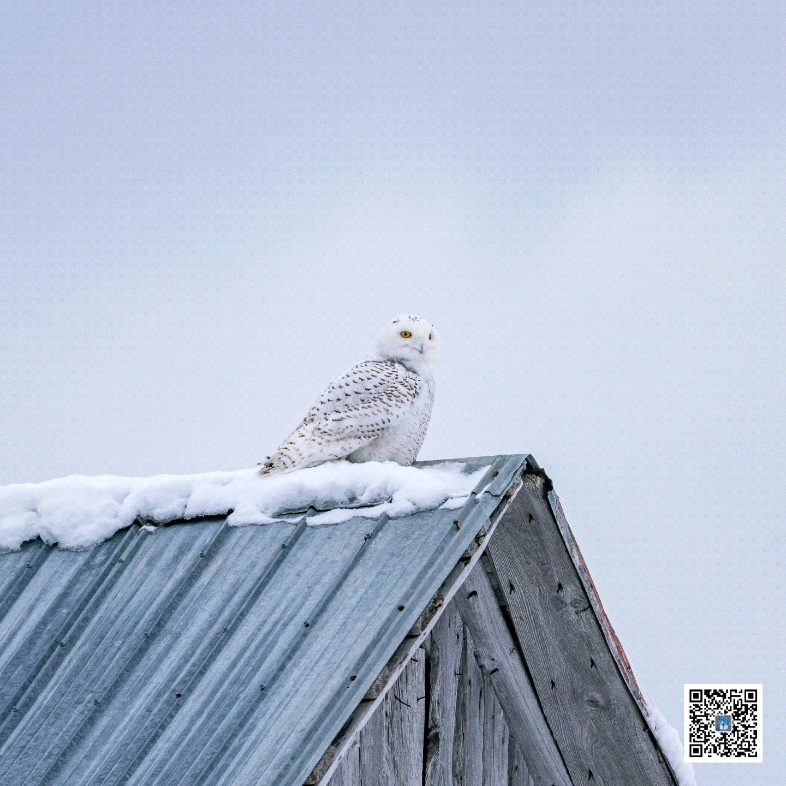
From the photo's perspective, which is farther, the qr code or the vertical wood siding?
the qr code

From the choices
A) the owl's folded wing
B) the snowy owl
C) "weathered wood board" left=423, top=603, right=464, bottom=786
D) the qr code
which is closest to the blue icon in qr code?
the qr code

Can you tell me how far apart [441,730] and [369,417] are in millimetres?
1566

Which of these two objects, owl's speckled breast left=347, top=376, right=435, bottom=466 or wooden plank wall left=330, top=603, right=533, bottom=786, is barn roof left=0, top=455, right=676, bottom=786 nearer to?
wooden plank wall left=330, top=603, right=533, bottom=786

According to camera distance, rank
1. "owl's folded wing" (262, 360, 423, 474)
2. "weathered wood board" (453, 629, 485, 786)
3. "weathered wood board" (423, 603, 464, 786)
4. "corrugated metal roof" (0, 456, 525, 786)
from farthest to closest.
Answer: "owl's folded wing" (262, 360, 423, 474), "weathered wood board" (453, 629, 485, 786), "weathered wood board" (423, 603, 464, 786), "corrugated metal roof" (0, 456, 525, 786)

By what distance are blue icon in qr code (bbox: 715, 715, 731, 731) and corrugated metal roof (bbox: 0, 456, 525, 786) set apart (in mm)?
2236

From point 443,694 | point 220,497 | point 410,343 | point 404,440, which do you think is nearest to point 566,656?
point 443,694

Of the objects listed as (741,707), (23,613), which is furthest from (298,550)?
(741,707)

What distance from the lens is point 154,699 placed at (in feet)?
16.4

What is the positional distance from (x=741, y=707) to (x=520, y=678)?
4.88 feet

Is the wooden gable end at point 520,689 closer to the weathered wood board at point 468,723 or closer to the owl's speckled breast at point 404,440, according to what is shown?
the weathered wood board at point 468,723

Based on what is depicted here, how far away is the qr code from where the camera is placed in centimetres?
638

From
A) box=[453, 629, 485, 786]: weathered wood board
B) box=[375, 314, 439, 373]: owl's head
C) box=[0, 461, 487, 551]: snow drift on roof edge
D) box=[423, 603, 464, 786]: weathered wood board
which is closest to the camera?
box=[0, 461, 487, 551]: snow drift on roof edge

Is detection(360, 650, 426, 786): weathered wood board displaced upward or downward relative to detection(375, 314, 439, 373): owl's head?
downward

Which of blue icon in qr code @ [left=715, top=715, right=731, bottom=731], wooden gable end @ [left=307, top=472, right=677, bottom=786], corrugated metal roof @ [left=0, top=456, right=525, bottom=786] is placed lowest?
corrugated metal roof @ [left=0, top=456, right=525, bottom=786]
